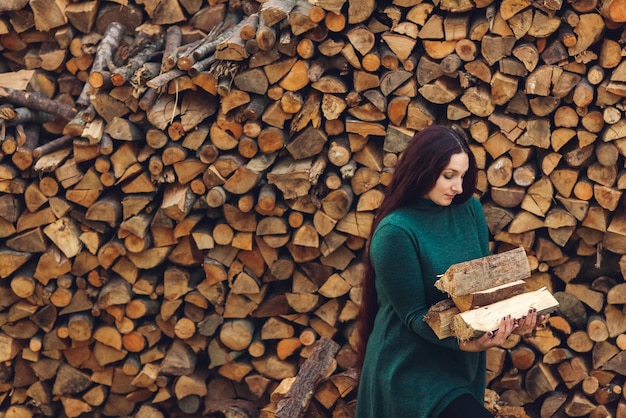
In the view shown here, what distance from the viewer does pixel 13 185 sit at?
4.43 metres

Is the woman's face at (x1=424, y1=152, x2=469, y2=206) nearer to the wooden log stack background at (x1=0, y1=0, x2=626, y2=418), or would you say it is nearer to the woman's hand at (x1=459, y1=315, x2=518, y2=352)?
the woman's hand at (x1=459, y1=315, x2=518, y2=352)

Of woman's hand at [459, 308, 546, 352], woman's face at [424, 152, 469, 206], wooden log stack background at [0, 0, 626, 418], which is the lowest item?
wooden log stack background at [0, 0, 626, 418]

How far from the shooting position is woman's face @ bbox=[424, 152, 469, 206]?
3.05 metres

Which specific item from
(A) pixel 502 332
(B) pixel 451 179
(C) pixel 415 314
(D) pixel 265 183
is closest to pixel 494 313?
(A) pixel 502 332

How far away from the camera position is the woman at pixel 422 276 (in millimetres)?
3014

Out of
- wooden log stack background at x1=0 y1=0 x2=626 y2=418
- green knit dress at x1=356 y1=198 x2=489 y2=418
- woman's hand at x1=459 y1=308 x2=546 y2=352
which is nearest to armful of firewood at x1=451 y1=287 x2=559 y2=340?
woman's hand at x1=459 y1=308 x2=546 y2=352

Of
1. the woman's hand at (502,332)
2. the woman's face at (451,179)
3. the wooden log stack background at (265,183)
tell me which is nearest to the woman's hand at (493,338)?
the woman's hand at (502,332)

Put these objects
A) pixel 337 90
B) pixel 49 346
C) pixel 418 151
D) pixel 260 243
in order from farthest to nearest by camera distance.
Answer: pixel 49 346 < pixel 260 243 < pixel 337 90 < pixel 418 151

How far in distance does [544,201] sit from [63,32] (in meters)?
2.50

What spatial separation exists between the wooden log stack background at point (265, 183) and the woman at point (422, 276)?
0.99 meters

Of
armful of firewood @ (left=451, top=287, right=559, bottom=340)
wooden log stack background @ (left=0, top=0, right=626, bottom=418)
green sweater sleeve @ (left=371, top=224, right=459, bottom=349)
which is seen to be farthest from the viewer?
wooden log stack background @ (left=0, top=0, right=626, bottom=418)

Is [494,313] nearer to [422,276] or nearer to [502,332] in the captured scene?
[502,332]

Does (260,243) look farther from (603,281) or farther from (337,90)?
(603,281)

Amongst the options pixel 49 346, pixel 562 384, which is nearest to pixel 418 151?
pixel 562 384
